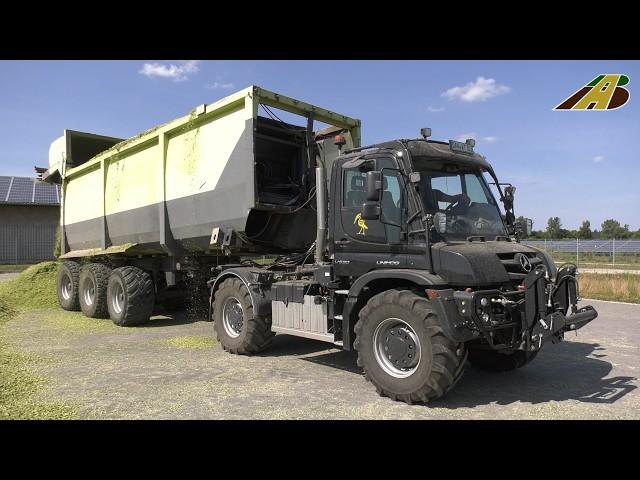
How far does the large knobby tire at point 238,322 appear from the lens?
7590 mm

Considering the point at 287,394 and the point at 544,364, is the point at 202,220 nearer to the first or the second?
the point at 287,394

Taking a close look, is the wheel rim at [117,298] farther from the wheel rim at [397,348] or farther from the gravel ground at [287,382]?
the wheel rim at [397,348]

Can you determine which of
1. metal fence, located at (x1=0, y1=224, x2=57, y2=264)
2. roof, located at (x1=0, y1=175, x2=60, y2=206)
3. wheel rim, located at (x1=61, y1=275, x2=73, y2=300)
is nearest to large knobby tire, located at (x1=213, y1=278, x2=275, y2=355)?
wheel rim, located at (x1=61, y1=275, x2=73, y2=300)

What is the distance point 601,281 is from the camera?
15852mm

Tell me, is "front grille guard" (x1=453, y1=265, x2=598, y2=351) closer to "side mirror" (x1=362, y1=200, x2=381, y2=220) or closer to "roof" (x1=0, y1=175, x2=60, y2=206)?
"side mirror" (x1=362, y1=200, x2=381, y2=220)

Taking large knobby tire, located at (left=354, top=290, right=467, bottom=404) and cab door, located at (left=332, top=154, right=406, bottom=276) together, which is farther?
cab door, located at (left=332, top=154, right=406, bottom=276)

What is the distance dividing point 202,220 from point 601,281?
1316cm

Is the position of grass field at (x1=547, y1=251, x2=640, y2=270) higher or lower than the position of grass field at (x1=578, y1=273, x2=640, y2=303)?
higher

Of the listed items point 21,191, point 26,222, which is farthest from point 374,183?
point 21,191

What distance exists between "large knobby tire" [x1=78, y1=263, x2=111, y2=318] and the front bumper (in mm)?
9069

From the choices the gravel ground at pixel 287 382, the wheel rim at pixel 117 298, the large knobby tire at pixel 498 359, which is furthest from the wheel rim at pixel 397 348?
the wheel rim at pixel 117 298

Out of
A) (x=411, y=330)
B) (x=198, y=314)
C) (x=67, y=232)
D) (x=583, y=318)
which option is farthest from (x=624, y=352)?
(x=67, y=232)

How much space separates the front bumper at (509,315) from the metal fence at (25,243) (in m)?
31.3

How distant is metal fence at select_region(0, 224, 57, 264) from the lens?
30.0m
